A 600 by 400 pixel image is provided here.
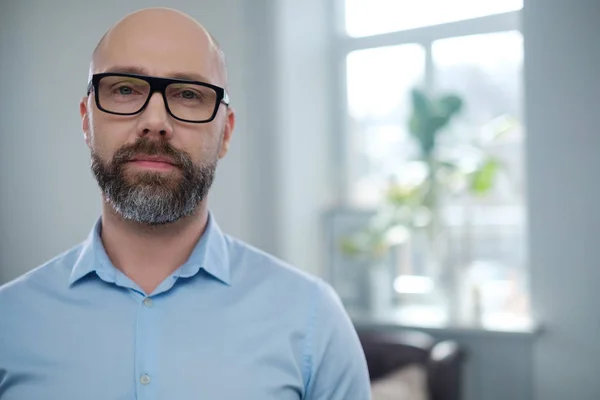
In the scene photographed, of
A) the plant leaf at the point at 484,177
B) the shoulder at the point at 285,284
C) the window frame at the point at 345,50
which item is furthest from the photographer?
the window frame at the point at 345,50

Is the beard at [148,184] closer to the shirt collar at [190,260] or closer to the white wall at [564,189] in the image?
the shirt collar at [190,260]

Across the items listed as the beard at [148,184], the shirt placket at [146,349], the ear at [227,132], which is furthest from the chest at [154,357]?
the ear at [227,132]

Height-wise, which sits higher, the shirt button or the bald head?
the bald head

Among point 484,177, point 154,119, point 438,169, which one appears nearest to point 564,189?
point 484,177

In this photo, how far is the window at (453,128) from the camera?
10.0 ft

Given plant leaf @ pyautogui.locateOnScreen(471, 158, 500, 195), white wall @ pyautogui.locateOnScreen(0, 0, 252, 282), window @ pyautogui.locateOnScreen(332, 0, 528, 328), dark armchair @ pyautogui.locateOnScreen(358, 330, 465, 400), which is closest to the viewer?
white wall @ pyautogui.locateOnScreen(0, 0, 252, 282)

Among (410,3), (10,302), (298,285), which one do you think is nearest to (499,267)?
(410,3)

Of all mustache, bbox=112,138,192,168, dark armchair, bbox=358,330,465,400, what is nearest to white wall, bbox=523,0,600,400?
dark armchair, bbox=358,330,465,400

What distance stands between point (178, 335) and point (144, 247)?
138 millimetres

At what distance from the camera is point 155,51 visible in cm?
90

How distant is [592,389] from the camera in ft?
8.69

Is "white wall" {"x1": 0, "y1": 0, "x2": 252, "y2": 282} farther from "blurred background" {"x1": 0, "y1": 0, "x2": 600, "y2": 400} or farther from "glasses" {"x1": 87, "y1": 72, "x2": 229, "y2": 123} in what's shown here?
"blurred background" {"x1": 0, "y1": 0, "x2": 600, "y2": 400}

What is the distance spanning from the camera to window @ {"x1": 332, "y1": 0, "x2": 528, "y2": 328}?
3.05 metres

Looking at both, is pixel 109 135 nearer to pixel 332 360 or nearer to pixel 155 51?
pixel 155 51
